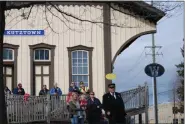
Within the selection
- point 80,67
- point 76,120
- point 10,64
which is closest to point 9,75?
point 10,64

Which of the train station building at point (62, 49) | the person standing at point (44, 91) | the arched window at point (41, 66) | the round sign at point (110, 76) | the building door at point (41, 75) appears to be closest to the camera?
the person standing at point (44, 91)

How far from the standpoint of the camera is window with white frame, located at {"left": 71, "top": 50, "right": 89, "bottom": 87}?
87.3 ft

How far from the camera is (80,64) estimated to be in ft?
87.7

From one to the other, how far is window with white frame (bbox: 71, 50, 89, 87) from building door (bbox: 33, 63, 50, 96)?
1.46 metres

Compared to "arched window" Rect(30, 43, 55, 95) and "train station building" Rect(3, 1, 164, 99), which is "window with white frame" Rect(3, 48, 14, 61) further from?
"arched window" Rect(30, 43, 55, 95)

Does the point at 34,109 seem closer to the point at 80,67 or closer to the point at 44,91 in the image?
the point at 44,91

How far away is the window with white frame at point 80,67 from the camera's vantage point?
2661 cm

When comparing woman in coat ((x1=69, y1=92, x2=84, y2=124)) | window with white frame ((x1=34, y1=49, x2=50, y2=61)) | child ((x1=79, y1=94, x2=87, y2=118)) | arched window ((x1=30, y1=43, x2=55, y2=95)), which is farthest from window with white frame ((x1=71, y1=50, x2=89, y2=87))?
woman in coat ((x1=69, y1=92, x2=84, y2=124))

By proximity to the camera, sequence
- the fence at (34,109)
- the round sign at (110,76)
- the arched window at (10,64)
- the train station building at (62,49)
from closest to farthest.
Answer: the fence at (34,109), the round sign at (110,76), the arched window at (10,64), the train station building at (62,49)

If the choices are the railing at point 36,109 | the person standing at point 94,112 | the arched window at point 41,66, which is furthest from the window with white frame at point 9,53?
the person standing at point 94,112

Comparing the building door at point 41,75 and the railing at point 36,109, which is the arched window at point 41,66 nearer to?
the building door at point 41,75

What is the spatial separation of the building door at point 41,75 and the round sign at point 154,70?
9.13 meters

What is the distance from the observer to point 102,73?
2652 centimetres

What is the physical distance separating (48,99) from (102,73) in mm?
5744
